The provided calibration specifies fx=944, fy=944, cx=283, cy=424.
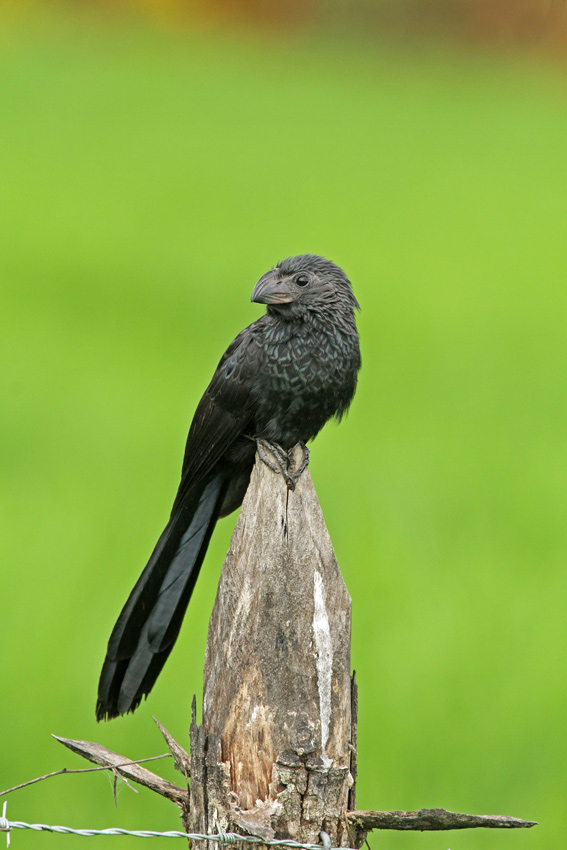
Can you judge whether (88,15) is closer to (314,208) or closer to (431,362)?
(314,208)

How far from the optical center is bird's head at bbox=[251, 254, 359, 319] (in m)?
2.97

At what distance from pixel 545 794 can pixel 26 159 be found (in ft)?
59.0

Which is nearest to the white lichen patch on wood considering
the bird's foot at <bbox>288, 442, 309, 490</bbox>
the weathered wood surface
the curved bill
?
the weathered wood surface

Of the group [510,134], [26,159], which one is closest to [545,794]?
[26,159]

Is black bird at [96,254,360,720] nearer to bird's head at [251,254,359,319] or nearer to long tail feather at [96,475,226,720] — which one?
bird's head at [251,254,359,319]

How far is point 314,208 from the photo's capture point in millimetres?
16281

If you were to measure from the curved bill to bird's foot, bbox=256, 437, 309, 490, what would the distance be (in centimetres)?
43

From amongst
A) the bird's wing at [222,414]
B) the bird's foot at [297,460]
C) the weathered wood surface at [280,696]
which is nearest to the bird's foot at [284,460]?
the bird's foot at [297,460]

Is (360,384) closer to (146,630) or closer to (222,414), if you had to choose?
(222,414)

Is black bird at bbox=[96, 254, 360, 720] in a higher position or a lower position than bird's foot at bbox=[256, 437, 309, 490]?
higher

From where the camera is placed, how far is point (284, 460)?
Answer: 2.67m

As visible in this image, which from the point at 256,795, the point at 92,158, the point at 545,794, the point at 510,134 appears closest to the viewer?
the point at 256,795

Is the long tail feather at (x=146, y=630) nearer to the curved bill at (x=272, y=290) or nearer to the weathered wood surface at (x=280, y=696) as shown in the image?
the weathered wood surface at (x=280, y=696)

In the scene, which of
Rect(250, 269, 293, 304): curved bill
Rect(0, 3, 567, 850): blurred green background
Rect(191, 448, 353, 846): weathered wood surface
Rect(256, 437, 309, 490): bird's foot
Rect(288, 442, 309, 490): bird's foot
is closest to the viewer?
Rect(191, 448, 353, 846): weathered wood surface
